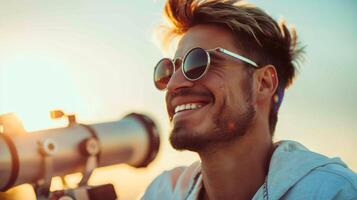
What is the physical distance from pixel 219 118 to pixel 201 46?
0.65 meters

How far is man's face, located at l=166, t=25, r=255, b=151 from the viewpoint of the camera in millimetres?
3447

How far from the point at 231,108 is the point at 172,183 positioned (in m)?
1.04

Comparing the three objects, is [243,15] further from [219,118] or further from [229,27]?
[219,118]

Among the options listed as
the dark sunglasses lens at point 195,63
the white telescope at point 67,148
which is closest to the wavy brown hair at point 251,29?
the dark sunglasses lens at point 195,63

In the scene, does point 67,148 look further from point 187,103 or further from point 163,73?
point 163,73

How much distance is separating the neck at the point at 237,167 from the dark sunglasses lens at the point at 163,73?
75 centimetres

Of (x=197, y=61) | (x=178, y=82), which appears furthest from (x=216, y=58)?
(x=178, y=82)

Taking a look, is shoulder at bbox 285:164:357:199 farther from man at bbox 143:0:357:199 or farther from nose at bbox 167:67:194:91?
nose at bbox 167:67:194:91

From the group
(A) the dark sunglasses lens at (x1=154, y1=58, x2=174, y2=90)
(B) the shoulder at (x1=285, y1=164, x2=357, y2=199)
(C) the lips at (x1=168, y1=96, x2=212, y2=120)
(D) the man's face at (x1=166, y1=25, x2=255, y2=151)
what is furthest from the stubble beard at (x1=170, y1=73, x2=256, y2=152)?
(B) the shoulder at (x1=285, y1=164, x2=357, y2=199)

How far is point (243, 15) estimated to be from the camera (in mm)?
3861

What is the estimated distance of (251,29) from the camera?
383cm

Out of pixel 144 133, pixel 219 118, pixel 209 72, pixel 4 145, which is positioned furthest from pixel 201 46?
pixel 4 145

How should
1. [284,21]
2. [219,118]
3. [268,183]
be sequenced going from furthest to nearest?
[284,21]
[219,118]
[268,183]

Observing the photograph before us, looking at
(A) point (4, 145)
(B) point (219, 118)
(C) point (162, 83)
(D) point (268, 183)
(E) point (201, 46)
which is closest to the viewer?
(A) point (4, 145)
